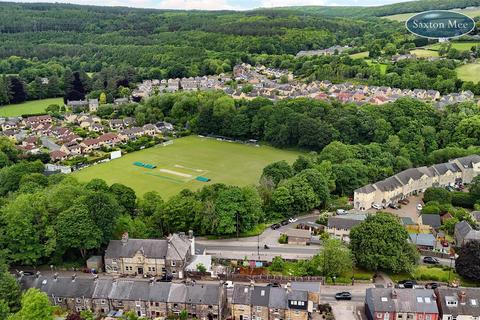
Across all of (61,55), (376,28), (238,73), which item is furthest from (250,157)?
(376,28)

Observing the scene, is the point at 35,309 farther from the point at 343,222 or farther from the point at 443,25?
the point at 443,25

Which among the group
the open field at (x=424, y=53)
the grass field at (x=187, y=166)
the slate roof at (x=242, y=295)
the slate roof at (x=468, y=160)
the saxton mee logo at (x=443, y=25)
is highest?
the saxton mee logo at (x=443, y=25)

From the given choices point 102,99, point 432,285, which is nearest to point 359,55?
point 102,99

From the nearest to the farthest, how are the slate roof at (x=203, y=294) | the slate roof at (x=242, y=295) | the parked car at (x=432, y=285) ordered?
the slate roof at (x=242, y=295)
the slate roof at (x=203, y=294)
the parked car at (x=432, y=285)

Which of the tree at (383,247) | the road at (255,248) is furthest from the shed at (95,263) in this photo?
the tree at (383,247)

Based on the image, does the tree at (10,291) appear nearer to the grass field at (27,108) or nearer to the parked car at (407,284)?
the parked car at (407,284)

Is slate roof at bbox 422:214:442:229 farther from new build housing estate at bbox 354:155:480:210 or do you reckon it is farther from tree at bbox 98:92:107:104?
tree at bbox 98:92:107:104
